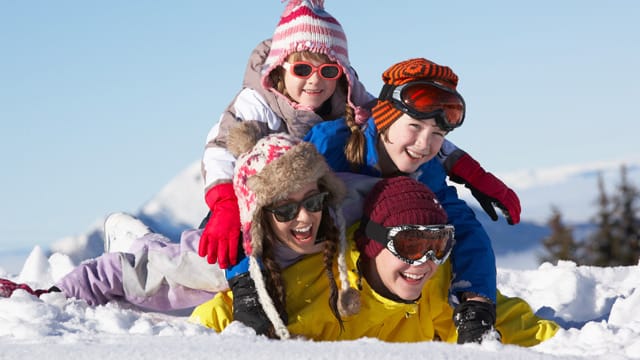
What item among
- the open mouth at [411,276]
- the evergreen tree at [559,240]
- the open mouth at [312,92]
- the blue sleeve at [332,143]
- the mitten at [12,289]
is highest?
the evergreen tree at [559,240]

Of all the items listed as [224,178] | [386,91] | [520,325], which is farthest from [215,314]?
[520,325]

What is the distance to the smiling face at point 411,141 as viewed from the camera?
4.36 meters

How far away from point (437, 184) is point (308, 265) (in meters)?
0.82

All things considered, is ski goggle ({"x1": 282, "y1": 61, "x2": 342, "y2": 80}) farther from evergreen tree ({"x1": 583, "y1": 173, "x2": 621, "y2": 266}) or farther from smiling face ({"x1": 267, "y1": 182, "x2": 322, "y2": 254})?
evergreen tree ({"x1": 583, "y1": 173, "x2": 621, "y2": 266})

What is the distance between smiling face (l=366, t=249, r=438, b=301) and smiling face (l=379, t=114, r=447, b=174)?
48cm

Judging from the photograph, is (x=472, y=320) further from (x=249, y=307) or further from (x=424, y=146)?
(x=249, y=307)

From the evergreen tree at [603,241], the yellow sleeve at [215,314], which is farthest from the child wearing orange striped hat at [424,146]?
the evergreen tree at [603,241]

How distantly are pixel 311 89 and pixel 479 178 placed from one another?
1020 mm

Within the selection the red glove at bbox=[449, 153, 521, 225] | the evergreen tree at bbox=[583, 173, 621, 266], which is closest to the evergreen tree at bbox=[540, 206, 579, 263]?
the evergreen tree at bbox=[583, 173, 621, 266]

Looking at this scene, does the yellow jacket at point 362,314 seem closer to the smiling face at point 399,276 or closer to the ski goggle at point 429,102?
the smiling face at point 399,276

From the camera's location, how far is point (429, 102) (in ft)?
14.3

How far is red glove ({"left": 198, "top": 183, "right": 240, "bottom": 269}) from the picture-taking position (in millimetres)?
4324

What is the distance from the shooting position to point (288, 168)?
4.07m

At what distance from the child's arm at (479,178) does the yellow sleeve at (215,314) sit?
1379 mm
